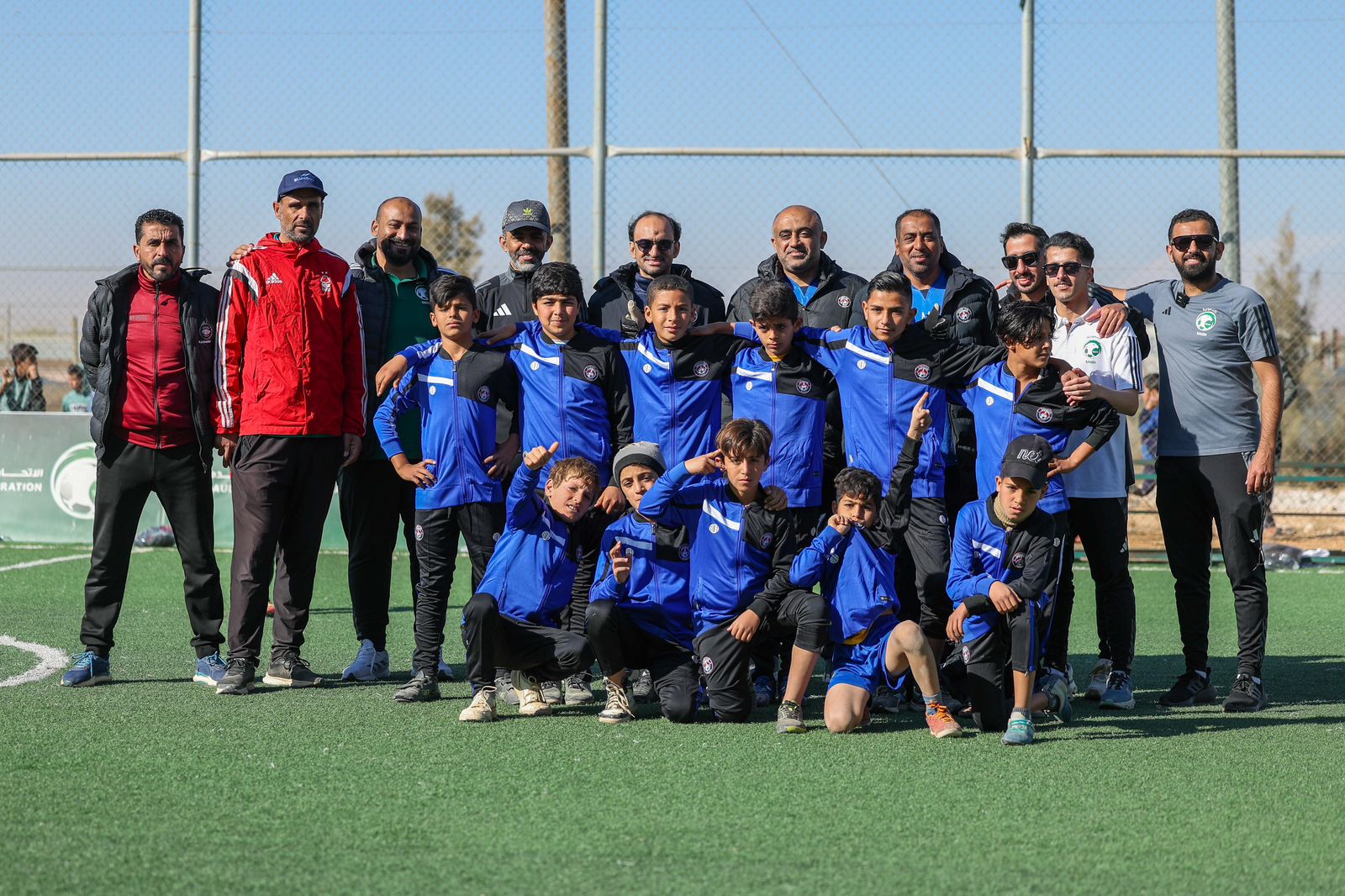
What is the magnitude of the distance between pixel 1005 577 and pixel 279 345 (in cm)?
324

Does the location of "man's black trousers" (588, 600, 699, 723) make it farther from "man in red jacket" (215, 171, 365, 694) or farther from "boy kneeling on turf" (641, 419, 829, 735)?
"man in red jacket" (215, 171, 365, 694)

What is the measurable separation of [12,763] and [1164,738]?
161 inches

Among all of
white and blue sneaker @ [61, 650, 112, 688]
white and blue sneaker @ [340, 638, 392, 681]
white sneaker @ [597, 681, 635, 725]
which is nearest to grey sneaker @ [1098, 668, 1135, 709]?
white sneaker @ [597, 681, 635, 725]

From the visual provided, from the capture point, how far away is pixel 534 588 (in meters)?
5.86

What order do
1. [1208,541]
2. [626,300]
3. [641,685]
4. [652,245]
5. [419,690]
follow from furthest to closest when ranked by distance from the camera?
[626,300], [652,245], [1208,541], [641,685], [419,690]

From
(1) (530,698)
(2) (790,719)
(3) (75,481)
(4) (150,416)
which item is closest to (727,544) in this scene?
(2) (790,719)

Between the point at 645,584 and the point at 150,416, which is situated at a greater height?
the point at 150,416

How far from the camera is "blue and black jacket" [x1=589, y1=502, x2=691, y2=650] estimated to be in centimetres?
590

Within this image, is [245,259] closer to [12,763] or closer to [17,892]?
[12,763]

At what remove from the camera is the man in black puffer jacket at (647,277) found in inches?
260

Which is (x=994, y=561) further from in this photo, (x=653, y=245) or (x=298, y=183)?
(x=298, y=183)

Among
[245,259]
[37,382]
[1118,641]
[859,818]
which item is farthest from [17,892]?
[37,382]

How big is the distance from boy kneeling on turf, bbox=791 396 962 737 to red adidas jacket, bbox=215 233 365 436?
227 centimetres

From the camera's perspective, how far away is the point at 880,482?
572 cm
